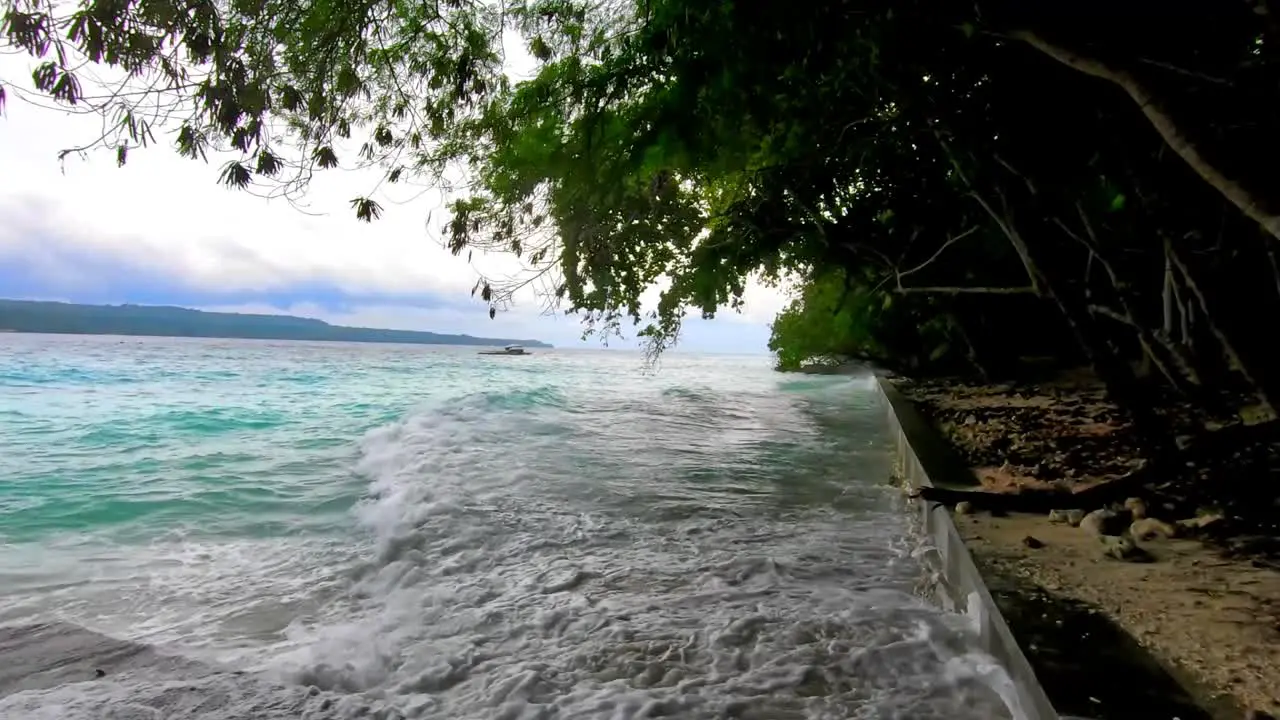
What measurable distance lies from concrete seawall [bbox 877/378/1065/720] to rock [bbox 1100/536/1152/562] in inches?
26.6

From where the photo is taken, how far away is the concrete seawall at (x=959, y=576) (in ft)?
8.00

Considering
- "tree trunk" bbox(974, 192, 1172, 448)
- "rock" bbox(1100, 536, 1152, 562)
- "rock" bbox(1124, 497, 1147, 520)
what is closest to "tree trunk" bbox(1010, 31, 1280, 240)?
"rock" bbox(1100, 536, 1152, 562)

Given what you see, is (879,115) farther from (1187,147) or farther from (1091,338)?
(1187,147)

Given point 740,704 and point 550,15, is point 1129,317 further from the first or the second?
point 550,15

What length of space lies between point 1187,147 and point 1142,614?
1.78m

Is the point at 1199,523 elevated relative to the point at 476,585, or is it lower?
elevated

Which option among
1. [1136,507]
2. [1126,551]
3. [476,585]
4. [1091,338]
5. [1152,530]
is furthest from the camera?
[1091,338]

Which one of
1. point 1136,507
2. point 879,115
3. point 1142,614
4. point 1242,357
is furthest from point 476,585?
point 879,115

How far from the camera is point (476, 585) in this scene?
4199 millimetres

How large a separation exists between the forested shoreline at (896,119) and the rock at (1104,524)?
1.61ft

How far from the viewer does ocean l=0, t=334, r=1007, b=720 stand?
9.37 ft

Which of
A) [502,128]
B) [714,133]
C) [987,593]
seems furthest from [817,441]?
[987,593]

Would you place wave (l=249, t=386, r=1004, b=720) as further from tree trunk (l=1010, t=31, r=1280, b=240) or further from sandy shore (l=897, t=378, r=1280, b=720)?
tree trunk (l=1010, t=31, r=1280, b=240)

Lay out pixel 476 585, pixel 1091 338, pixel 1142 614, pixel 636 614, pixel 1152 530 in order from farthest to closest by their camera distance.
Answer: pixel 1091 338
pixel 476 585
pixel 1152 530
pixel 636 614
pixel 1142 614
